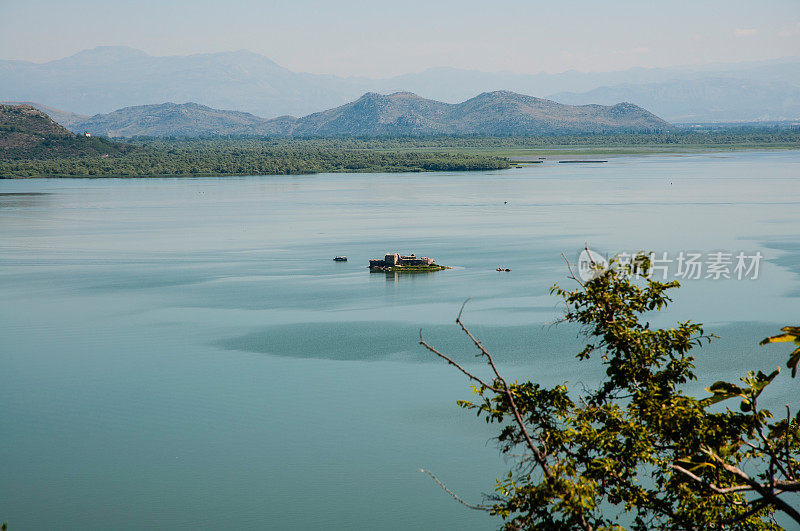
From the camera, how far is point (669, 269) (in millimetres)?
24344

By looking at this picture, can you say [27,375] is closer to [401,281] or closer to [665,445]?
[401,281]

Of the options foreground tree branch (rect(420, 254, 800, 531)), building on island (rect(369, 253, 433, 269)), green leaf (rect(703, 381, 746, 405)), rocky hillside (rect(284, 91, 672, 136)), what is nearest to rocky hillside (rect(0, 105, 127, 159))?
building on island (rect(369, 253, 433, 269))

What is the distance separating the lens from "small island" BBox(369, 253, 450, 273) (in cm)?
2567

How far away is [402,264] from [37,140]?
220 ft

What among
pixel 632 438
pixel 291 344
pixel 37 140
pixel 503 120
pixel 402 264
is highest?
pixel 503 120

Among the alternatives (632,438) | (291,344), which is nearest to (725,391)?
(632,438)

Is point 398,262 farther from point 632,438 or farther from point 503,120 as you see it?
point 503,120

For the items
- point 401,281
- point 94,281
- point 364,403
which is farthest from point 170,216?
point 364,403

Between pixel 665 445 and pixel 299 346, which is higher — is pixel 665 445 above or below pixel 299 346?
above

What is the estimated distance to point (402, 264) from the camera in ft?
85.0

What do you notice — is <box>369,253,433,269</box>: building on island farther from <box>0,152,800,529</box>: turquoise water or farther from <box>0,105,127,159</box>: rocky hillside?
<box>0,105,127,159</box>: rocky hillside

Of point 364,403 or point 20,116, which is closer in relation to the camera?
point 364,403

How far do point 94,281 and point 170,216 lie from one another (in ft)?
53.2
